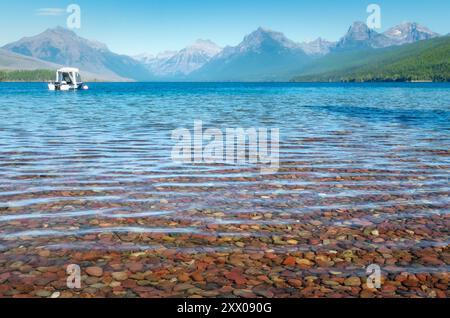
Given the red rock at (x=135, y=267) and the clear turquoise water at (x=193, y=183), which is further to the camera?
the clear turquoise water at (x=193, y=183)

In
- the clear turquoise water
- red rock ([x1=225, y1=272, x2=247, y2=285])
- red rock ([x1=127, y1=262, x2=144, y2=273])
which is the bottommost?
red rock ([x1=225, y1=272, x2=247, y2=285])

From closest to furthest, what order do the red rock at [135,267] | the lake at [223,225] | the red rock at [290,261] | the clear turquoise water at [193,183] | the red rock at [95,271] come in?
the lake at [223,225], the red rock at [95,271], the red rock at [135,267], the red rock at [290,261], the clear turquoise water at [193,183]

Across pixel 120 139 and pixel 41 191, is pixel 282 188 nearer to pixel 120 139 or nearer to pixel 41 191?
pixel 41 191

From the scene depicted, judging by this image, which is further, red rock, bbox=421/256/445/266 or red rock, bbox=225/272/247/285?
red rock, bbox=421/256/445/266

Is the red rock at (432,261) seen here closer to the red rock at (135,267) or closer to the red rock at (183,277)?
the red rock at (183,277)

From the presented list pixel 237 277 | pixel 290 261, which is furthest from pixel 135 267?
pixel 290 261

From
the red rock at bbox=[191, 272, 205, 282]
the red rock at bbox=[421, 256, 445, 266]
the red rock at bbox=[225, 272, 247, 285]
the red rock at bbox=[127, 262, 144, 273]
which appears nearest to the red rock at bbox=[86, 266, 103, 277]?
the red rock at bbox=[127, 262, 144, 273]

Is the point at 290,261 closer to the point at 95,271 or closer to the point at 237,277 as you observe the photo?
the point at 237,277

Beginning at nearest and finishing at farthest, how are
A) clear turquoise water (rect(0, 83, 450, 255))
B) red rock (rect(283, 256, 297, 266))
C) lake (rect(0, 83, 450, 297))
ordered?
lake (rect(0, 83, 450, 297)) < red rock (rect(283, 256, 297, 266)) < clear turquoise water (rect(0, 83, 450, 255))

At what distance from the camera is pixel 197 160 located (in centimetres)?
2283

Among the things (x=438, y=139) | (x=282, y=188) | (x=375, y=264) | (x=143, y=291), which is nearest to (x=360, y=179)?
(x=282, y=188)

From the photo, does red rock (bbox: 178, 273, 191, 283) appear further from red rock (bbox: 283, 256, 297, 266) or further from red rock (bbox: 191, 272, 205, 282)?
red rock (bbox: 283, 256, 297, 266)

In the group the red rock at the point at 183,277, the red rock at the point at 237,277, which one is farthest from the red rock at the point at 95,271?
the red rock at the point at 237,277
